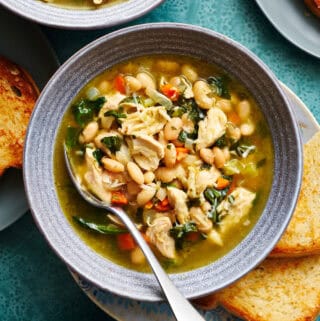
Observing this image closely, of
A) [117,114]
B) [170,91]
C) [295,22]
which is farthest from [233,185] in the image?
[295,22]

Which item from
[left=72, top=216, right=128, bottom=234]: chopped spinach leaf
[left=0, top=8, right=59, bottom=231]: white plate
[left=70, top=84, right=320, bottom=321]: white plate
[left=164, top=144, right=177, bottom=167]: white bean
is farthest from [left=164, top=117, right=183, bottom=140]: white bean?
[left=0, top=8, right=59, bottom=231]: white plate

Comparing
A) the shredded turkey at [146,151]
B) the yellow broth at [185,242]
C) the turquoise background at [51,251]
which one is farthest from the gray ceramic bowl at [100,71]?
the turquoise background at [51,251]

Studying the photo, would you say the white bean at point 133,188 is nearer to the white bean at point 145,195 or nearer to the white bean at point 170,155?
the white bean at point 145,195

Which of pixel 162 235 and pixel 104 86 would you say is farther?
pixel 104 86

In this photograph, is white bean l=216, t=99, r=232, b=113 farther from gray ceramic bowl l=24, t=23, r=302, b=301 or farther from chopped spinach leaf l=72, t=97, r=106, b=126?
chopped spinach leaf l=72, t=97, r=106, b=126

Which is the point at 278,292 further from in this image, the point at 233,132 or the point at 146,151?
the point at 146,151

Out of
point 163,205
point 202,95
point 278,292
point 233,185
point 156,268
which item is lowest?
point 278,292

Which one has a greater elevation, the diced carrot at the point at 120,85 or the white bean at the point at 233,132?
the diced carrot at the point at 120,85
